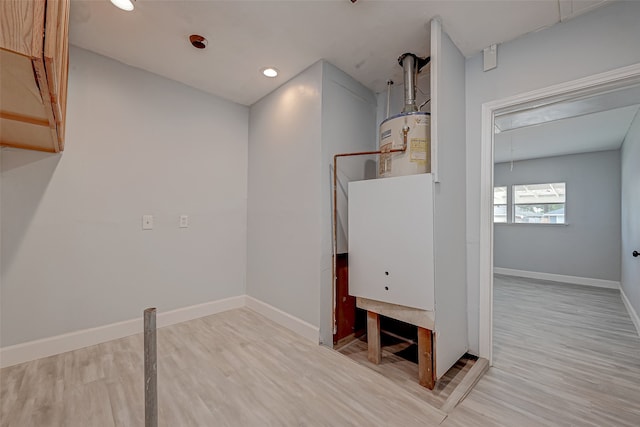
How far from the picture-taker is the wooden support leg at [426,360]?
67.0 inches

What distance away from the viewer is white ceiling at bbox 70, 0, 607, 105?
1689mm

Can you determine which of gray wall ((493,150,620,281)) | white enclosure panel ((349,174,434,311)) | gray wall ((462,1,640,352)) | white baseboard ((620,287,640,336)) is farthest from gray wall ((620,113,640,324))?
white enclosure panel ((349,174,434,311))

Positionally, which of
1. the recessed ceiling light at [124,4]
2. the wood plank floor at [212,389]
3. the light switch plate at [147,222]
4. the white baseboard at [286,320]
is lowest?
the wood plank floor at [212,389]

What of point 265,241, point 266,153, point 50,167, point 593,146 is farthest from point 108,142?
point 593,146

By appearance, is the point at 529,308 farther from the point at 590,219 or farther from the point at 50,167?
the point at 50,167

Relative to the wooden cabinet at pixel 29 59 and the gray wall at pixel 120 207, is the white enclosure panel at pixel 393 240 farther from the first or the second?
the wooden cabinet at pixel 29 59

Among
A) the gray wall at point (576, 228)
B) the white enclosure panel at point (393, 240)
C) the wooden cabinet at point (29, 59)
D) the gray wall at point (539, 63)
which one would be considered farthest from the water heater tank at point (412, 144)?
the gray wall at point (576, 228)

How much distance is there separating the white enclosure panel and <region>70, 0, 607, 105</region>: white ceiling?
1.12 metres

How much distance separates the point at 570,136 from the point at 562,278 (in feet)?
8.83

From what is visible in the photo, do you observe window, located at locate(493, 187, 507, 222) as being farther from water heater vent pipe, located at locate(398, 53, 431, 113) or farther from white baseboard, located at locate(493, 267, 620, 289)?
water heater vent pipe, located at locate(398, 53, 431, 113)

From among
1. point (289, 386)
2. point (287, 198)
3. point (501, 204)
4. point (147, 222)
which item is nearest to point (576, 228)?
point (501, 204)

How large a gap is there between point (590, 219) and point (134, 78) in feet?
23.7

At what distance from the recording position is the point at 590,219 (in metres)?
4.69

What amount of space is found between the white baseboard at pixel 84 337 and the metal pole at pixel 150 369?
1.84 meters
